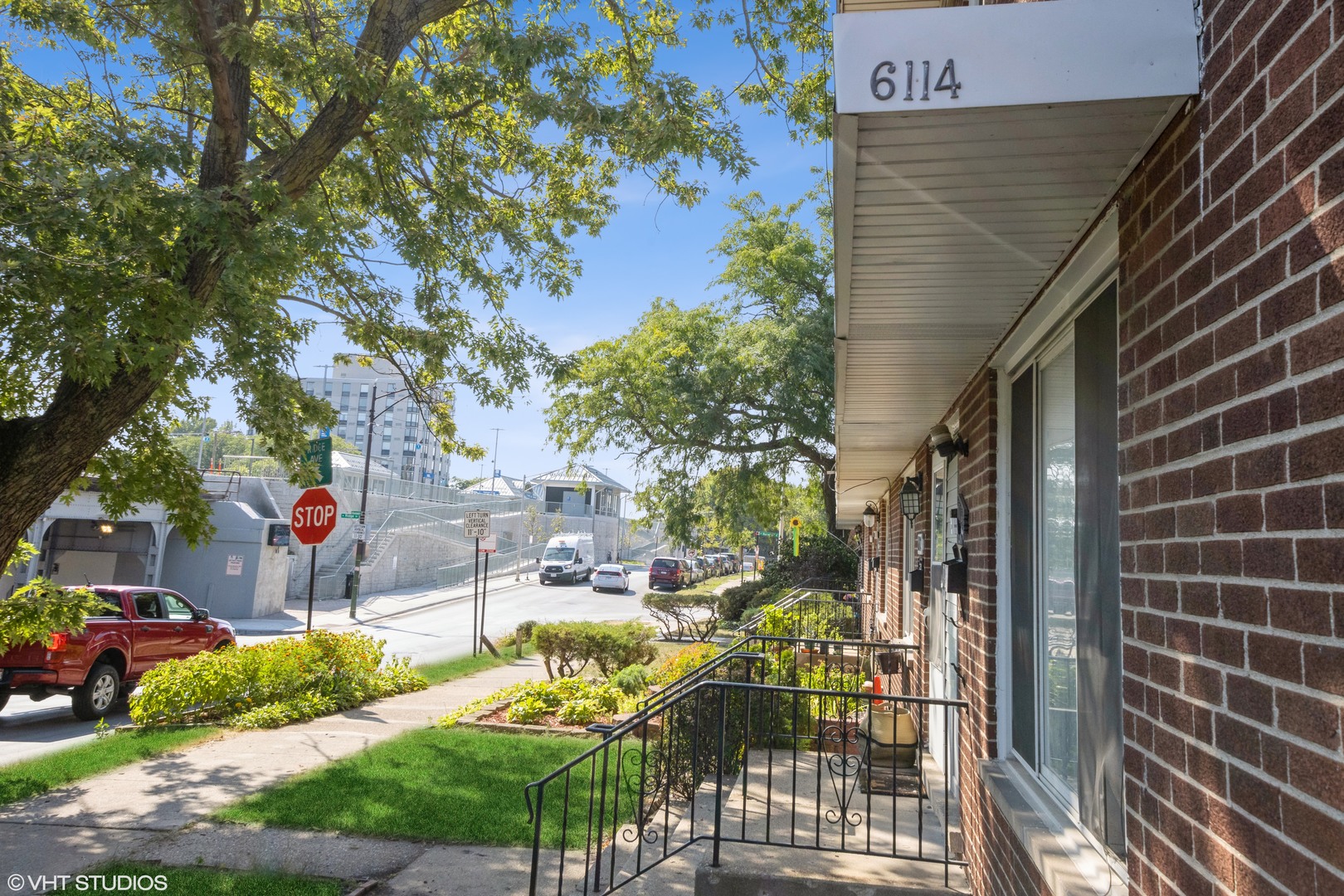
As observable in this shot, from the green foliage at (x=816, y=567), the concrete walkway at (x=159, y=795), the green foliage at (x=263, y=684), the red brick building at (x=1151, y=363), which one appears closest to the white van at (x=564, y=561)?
the green foliage at (x=816, y=567)

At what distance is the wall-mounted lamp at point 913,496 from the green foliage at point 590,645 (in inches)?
223

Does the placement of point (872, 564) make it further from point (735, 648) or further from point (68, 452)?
point (68, 452)

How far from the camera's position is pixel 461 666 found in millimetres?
15750

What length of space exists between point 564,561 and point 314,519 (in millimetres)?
31997

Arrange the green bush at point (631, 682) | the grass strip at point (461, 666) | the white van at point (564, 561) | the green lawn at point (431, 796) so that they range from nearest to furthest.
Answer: the green lawn at point (431, 796)
the green bush at point (631, 682)
the grass strip at point (461, 666)
the white van at point (564, 561)

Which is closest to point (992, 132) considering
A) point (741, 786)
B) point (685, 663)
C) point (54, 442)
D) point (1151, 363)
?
point (1151, 363)

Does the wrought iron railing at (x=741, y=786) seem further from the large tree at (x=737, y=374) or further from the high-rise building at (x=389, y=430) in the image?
the high-rise building at (x=389, y=430)

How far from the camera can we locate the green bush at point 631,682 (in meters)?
10.7

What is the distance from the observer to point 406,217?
369 inches

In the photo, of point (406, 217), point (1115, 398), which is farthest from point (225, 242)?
point (1115, 398)

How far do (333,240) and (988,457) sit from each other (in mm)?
5992

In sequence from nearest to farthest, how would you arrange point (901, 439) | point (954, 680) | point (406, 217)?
1. point (954, 680)
2. point (901, 439)
3. point (406, 217)

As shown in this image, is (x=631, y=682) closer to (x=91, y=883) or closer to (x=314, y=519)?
(x=314, y=519)

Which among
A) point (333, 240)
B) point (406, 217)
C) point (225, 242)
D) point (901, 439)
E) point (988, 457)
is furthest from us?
point (406, 217)
